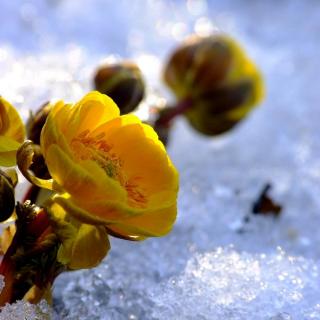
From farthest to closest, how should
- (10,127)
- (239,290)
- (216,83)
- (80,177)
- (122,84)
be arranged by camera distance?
1. (216,83)
2. (122,84)
3. (239,290)
4. (10,127)
5. (80,177)

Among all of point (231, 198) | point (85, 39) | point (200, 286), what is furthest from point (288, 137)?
point (200, 286)

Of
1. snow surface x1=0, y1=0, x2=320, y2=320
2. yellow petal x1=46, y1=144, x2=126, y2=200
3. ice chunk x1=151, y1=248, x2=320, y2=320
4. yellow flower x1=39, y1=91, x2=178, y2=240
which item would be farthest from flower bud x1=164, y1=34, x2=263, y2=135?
yellow petal x1=46, y1=144, x2=126, y2=200

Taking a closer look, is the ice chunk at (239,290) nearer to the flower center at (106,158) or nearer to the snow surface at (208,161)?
the snow surface at (208,161)

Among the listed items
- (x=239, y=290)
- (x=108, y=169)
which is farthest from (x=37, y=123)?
(x=239, y=290)

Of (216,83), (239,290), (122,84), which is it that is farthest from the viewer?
(216,83)

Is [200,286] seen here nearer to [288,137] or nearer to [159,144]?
[159,144]

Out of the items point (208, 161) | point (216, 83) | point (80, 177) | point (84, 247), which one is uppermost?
point (80, 177)

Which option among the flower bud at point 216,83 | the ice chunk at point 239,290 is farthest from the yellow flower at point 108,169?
the flower bud at point 216,83

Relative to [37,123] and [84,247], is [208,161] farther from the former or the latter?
[84,247]
